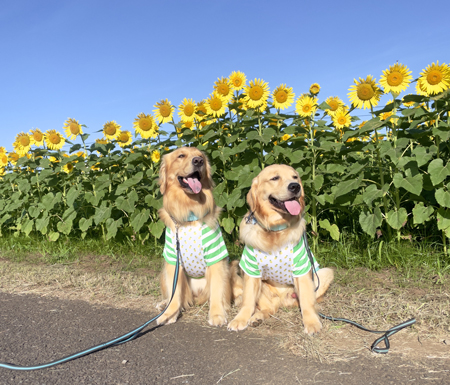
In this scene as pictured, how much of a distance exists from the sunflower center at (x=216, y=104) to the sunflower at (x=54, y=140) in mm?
3041

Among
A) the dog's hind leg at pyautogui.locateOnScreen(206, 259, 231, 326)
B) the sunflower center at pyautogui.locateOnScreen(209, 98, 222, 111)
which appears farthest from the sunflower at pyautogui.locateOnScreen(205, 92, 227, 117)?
the dog's hind leg at pyautogui.locateOnScreen(206, 259, 231, 326)

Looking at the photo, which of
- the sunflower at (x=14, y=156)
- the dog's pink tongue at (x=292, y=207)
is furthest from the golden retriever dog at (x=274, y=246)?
the sunflower at (x=14, y=156)

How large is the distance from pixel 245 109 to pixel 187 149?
1644 mm

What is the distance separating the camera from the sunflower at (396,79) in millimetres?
4062

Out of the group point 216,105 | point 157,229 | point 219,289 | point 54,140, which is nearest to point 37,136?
point 54,140

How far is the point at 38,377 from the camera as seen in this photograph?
252 cm

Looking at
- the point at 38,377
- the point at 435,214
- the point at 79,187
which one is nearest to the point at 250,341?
the point at 38,377

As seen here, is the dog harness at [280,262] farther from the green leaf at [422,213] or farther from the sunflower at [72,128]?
the sunflower at [72,128]

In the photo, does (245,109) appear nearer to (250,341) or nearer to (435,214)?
(435,214)

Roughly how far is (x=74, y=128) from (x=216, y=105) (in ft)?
8.63

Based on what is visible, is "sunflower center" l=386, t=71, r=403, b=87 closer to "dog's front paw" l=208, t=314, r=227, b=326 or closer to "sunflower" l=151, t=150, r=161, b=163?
"dog's front paw" l=208, t=314, r=227, b=326

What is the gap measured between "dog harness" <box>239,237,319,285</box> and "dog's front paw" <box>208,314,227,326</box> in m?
0.46

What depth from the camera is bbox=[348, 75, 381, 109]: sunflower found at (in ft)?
13.6

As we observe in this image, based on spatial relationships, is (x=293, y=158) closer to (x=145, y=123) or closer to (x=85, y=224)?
(x=145, y=123)
